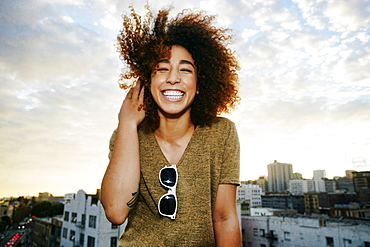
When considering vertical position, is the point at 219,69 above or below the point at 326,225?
above

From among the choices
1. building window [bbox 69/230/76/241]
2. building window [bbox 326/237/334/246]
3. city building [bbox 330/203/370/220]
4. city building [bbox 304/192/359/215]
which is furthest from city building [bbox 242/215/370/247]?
city building [bbox 304/192/359/215]

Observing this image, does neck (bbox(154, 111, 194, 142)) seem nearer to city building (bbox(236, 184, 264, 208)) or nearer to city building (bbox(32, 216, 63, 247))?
city building (bbox(32, 216, 63, 247))

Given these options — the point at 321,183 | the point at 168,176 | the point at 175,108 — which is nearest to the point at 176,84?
the point at 175,108

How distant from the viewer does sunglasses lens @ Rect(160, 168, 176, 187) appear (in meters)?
1.24

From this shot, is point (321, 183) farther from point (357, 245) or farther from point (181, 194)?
point (181, 194)

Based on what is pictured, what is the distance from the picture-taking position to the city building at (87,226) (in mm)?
15961

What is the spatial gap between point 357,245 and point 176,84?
2168 cm

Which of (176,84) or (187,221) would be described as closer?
(187,221)

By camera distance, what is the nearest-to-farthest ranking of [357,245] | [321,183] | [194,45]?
[194,45]
[357,245]
[321,183]

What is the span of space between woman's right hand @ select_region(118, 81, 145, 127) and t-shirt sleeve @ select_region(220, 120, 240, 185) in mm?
523

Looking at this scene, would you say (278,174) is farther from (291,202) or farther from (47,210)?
(47,210)

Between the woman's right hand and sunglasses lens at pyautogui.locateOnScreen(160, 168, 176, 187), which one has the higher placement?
the woman's right hand

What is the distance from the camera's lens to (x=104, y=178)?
1.24m

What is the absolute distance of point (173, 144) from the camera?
145 centimetres
